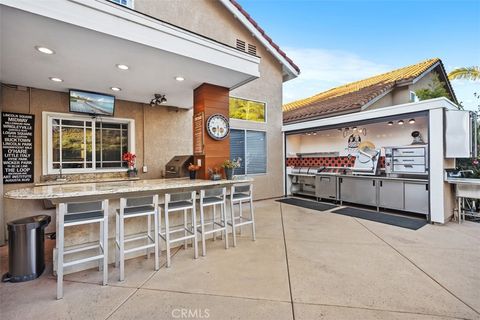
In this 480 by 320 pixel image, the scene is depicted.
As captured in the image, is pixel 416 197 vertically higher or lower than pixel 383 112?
lower

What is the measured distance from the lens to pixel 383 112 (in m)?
5.17

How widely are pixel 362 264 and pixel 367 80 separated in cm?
956

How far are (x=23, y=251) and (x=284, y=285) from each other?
309cm

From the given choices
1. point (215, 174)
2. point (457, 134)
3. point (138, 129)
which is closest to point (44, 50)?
point (138, 129)

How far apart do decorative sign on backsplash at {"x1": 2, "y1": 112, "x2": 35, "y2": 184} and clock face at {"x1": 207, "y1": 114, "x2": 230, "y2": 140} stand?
3.30 m

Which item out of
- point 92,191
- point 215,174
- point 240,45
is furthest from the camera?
point 240,45

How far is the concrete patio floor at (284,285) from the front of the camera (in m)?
1.94

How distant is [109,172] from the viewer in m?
4.70

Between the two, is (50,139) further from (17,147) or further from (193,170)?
(193,170)

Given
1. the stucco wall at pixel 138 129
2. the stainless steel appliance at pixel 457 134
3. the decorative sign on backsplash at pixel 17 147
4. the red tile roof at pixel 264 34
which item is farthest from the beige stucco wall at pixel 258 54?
the stainless steel appliance at pixel 457 134

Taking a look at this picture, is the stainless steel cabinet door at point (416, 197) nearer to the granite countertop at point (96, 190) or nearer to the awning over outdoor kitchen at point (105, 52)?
the granite countertop at point (96, 190)

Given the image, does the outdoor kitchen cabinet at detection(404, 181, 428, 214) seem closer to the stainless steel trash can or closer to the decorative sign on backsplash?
the stainless steel trash can

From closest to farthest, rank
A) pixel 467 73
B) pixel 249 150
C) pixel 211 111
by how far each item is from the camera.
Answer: pixel 211 111 → pixel 249 150 → pixel 467 73

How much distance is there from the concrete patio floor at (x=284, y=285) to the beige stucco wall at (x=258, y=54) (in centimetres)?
384
